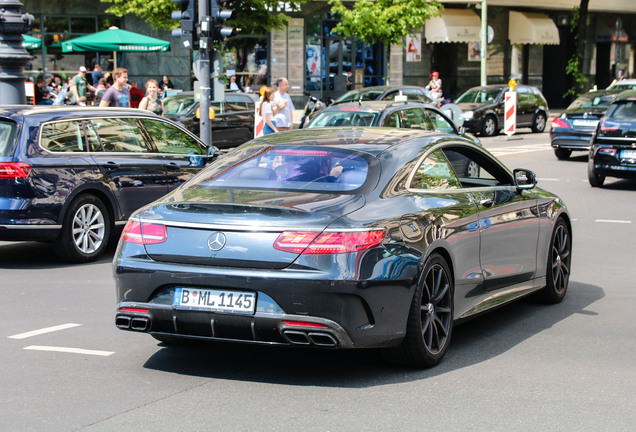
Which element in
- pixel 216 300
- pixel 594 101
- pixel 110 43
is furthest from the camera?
pixel 110 43

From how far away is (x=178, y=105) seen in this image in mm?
24219

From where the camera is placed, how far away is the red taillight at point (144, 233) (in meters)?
5.57

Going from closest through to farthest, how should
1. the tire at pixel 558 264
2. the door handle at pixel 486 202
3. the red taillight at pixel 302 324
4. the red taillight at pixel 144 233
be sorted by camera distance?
the red taillight at pixel 302 324 < the red taillight at pixel 144 233 < the door handle at pixel 486 202 < the tire at pixel 558 264

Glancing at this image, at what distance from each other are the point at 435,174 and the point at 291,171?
0.97 meters

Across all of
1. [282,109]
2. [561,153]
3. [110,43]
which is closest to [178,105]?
[110,43]

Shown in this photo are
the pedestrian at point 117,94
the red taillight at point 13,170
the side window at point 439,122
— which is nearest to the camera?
the red taillight at point 13,170

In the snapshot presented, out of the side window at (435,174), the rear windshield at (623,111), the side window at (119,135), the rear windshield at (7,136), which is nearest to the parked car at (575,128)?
the rear windshield at (623,111)

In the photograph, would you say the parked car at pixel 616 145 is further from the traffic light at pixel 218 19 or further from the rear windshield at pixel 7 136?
the rear windshield at pixel 7 136

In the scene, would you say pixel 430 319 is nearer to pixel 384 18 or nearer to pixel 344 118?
pixel 344 118

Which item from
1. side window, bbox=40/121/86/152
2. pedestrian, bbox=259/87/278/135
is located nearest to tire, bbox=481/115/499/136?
pedestrian, bbox=259/87/278/135

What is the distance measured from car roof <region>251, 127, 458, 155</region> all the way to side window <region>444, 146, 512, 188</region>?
114 mm

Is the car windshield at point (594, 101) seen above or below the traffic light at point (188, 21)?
below

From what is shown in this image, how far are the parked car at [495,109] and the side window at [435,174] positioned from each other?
24.2 m

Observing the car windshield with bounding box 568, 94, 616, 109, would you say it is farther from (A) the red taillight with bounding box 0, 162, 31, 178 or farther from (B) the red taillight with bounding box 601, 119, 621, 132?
(A) the red taillight with bounding box 0, 162, 31, 178
